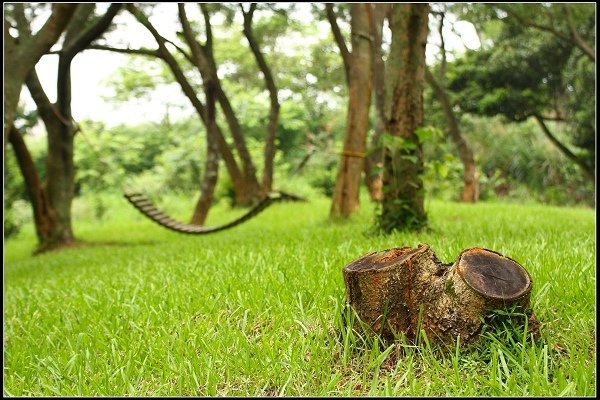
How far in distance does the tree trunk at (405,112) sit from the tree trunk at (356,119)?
235 centimetres

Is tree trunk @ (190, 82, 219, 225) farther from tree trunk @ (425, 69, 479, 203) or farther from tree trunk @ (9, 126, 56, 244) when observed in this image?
tree trunk @ (425, 69, 479, 203)

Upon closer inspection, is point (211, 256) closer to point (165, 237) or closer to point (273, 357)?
point (273, 357)

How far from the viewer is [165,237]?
10.5m

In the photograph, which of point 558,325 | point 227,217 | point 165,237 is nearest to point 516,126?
point 227,217

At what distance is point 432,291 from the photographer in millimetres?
2430

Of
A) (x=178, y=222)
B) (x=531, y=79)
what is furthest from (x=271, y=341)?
(x=531, y=79)

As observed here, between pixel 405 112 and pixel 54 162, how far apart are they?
21.9 feet

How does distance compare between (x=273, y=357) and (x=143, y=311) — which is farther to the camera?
(x=143, y=311)

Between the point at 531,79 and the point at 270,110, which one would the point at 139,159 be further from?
the point at 531,79

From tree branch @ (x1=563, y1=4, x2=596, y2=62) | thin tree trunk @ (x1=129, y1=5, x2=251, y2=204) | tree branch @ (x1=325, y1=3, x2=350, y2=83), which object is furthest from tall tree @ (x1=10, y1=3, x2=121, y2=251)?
tree branch @ (x1=563, y1=4, x2=596, y2=62)

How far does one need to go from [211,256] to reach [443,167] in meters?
2.11

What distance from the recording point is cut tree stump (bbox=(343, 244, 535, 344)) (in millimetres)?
2344

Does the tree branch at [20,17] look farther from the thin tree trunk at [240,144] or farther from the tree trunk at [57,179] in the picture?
the thin tree trunk at [240,144]

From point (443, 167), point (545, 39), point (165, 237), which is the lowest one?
point (165, 237)
